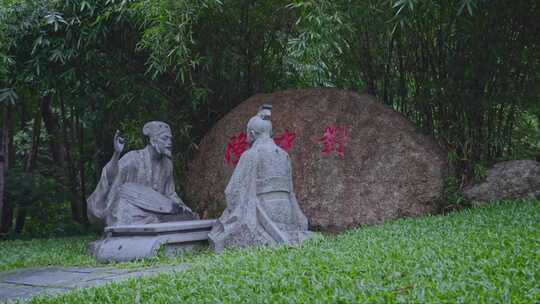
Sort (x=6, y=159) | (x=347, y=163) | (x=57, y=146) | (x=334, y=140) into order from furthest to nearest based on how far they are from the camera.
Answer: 1. (x=57, y=146)
2. (x=6, y=159)
3. (x=334, y=140)
4. (x=347, y=163)

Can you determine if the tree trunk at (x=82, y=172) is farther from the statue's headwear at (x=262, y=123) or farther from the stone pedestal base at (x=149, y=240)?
the statue's headwear at (x=262, y=123)

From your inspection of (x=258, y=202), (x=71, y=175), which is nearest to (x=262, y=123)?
(x=258, y=202)

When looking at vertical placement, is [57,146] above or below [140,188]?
above

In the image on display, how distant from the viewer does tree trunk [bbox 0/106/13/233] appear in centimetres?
813

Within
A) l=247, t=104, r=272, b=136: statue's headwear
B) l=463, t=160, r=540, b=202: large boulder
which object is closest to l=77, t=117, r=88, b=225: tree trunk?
l=247, t=104, r=272, b=136: statue's headwear

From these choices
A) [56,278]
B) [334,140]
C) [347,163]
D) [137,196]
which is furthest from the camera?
[334,140]

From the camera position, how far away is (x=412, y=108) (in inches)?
256

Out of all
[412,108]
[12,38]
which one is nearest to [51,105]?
[12,38]

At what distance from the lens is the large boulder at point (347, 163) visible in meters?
5.78

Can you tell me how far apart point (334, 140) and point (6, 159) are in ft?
16.7

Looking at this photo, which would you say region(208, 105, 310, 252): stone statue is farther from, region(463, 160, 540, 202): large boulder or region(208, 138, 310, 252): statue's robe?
region(463, 160, 540, 202): large boulder

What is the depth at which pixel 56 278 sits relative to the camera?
4445 mm

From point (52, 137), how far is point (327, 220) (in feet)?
17.4

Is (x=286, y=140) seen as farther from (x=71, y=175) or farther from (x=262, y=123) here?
(x=71, y=175)
